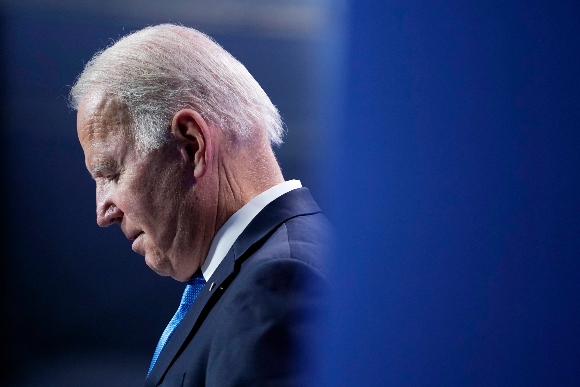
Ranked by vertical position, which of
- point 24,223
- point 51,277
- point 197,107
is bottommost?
point 51,277

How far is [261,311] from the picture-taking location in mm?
919

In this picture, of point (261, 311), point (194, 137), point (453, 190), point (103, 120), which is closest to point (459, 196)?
point (453, 190)

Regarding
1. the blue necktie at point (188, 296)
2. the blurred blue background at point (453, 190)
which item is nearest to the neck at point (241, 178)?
the blue necktie at point (188, 296)

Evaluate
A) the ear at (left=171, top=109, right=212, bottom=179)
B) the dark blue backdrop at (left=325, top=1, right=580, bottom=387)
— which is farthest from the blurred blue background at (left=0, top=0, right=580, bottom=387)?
the ear at (left=171, top=109, right=212, bottom=179)

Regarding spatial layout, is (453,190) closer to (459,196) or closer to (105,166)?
(459,196)

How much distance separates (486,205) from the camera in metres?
0.46

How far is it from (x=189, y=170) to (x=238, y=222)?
123 mm

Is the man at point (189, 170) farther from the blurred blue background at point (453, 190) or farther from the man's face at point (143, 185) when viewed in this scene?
the blurred blue background at point (453, 190)

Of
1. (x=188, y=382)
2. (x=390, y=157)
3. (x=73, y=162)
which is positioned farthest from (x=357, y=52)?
(x=73, y=162)

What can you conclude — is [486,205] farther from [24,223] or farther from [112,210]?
[24,223]

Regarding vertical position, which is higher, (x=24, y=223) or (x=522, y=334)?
(x=522, y=334)

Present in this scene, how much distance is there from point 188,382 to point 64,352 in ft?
4.98

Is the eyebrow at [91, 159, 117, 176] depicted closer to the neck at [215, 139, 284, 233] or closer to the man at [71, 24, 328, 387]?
the man at [71, 24, 328, 387]

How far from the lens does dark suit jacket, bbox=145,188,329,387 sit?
880mm
